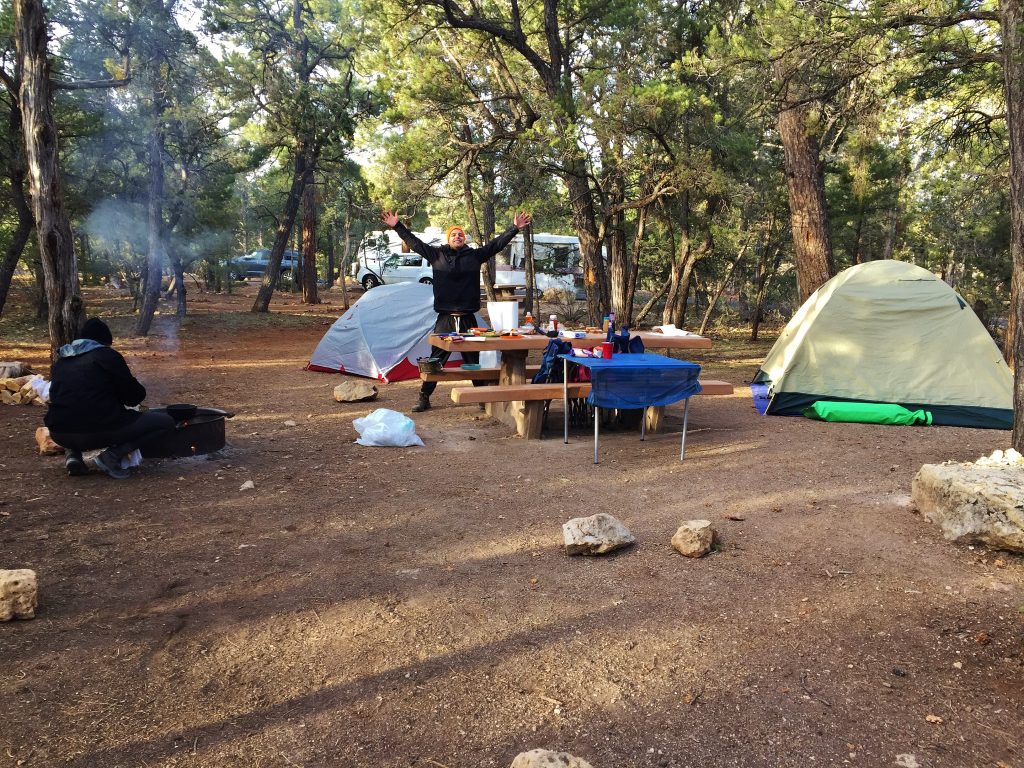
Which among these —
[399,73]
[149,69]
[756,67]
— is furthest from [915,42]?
[149,69]

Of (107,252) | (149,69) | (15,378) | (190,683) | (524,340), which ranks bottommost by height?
(190,683)

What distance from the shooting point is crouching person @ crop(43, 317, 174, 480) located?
521 centimetres

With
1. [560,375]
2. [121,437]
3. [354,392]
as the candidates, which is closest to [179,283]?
[354,392]

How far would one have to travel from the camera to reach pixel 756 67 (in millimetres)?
7023

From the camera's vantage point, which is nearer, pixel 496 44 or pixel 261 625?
pixel 261 625

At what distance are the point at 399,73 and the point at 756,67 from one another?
7.54m

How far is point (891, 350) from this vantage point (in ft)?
26.7

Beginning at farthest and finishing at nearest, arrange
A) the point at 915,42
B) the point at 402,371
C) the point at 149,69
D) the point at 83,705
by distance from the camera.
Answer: the point at 149,69, the point at 402,371, the point at 915,42, the point at 83,705

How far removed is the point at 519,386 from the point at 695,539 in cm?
301

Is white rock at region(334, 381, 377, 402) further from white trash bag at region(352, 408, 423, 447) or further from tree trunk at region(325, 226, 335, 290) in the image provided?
tree trunk at region(325, 226, 335, 290)

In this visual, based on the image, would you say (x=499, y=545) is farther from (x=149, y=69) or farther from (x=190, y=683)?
(x=149, y=69)

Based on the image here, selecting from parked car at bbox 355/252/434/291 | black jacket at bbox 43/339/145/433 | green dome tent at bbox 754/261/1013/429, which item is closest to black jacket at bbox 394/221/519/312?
black jacket at bbox 43/339/145/433

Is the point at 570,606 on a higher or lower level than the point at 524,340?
lower

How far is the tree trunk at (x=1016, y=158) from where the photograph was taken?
5.05 metres
